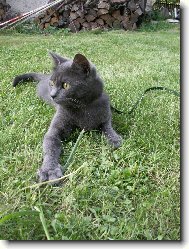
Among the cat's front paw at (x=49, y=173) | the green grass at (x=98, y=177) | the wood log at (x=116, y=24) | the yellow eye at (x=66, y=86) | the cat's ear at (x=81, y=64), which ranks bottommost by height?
the green grass at (x=98, y=177)

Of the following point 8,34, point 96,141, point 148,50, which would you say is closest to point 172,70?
point 148,50

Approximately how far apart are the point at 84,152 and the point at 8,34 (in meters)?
4.98

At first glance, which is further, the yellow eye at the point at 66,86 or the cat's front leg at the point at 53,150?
the yellow eye at the point at 66,86

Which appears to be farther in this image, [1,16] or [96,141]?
[1,16]

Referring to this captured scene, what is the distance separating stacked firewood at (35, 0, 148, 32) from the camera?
7207mm

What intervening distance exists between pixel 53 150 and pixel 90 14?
5.98m

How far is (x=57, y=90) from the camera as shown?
1896 mm

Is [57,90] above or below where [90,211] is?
above

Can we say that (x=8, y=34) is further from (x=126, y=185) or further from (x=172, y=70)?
(x=126, y=185)

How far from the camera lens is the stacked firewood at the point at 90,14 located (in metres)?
7.21

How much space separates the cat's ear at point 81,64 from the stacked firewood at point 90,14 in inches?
216

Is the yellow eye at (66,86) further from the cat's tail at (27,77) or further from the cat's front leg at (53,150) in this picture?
the cat's tail at (27,77)

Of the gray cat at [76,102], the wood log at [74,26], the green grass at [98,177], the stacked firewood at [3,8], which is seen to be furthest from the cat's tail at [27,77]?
the stacked firewood at [3,8]

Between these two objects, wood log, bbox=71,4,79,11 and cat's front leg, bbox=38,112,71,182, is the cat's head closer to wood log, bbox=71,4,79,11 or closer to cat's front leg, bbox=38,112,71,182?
cat's front leg, bbox=38,112,71,182
